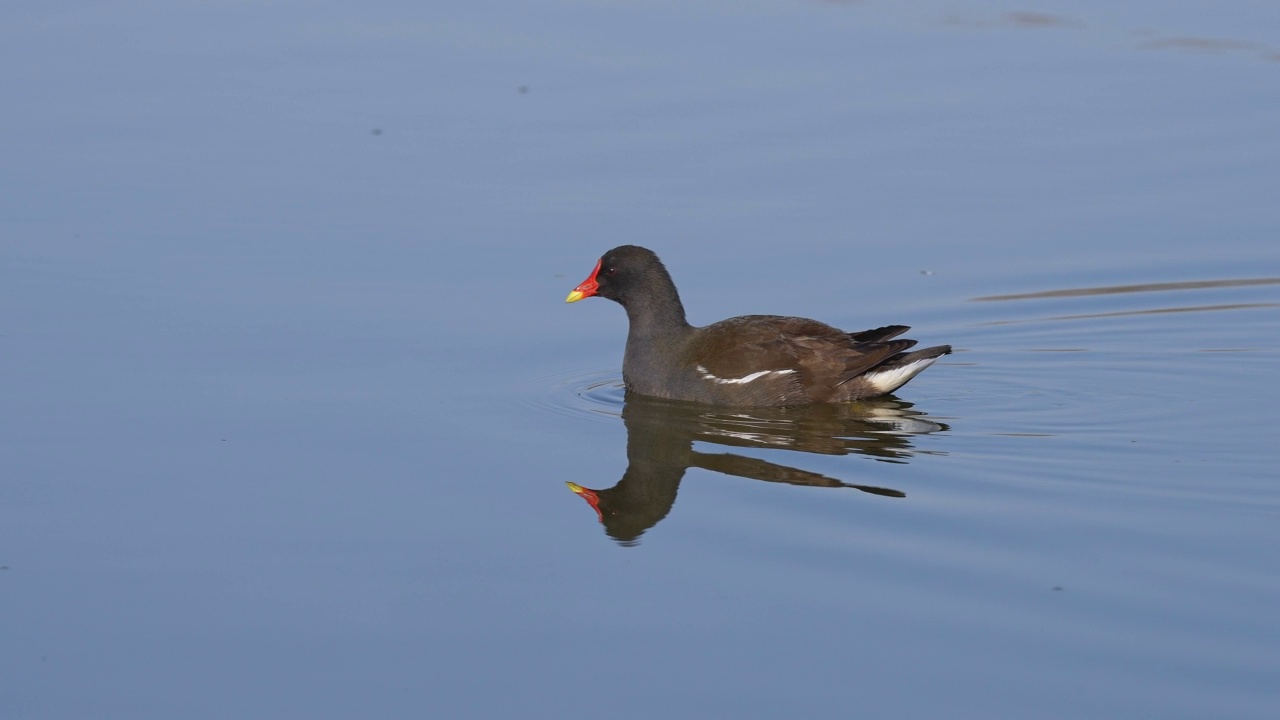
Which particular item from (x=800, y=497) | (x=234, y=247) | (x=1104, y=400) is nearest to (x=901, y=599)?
(x=800, y=497)

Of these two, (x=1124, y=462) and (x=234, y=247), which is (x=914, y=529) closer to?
(x=1124, y=462)

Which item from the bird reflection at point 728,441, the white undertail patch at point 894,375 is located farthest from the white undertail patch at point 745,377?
the white undertail patch at point 894,375

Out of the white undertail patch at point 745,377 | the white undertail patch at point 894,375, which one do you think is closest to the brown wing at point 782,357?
the white undertail patch at point 745,377

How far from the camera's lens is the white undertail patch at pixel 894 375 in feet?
30.1

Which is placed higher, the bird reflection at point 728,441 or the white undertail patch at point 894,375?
the white undertail patch at point 894,375

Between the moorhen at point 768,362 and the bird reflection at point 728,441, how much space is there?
0.28 ft

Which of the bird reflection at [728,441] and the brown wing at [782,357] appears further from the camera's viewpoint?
the brown wing at [782,357]

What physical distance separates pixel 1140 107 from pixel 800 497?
8.00 m

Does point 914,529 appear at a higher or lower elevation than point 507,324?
lower

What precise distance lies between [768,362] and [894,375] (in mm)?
706

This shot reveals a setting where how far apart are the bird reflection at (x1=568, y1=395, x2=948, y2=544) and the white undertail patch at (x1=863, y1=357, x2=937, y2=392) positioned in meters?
0.12

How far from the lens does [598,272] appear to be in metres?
9.91

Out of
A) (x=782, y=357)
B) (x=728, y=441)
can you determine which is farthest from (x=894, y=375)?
(x=728, y=441)

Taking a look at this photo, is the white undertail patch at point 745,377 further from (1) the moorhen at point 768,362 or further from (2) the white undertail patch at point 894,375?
(2) the white undertail patch at point 894,375
